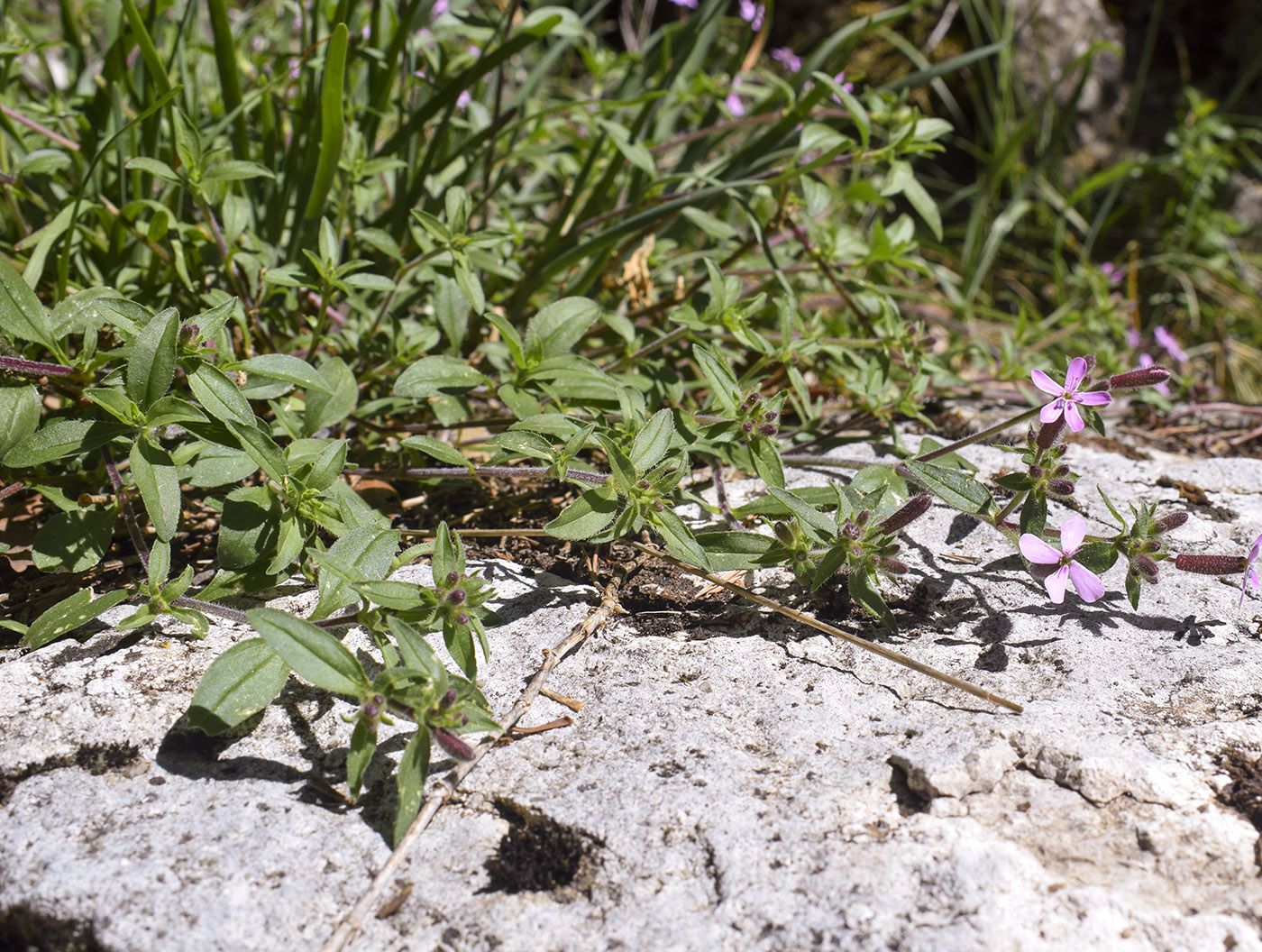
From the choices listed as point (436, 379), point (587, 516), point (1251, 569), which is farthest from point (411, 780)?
point (1251, 569)

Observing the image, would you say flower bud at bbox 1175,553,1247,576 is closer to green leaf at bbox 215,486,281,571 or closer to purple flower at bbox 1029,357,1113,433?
purple flower at bbox 1029,357,1113,433

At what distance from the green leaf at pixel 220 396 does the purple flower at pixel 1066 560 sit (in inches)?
53.8

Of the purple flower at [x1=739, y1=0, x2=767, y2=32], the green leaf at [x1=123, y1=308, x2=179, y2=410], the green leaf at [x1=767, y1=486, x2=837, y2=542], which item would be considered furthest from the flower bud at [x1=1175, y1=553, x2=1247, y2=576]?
the purple flower at [x1=739, y1=0, x2=767, y2=32]

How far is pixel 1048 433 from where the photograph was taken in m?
1.72

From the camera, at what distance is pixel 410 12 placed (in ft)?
7.10

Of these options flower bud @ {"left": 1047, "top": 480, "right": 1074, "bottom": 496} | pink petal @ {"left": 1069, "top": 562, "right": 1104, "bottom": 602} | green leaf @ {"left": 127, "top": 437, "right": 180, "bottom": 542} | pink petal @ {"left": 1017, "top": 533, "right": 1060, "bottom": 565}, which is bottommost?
pink petal @ {"left": 1069, "top": 562, "right": 1104, "bottom": 602}

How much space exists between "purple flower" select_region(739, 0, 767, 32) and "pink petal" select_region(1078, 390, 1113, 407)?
1984 mm

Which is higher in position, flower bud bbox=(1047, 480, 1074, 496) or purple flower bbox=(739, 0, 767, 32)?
purple flower bbox=(739, 0, 767, 32)

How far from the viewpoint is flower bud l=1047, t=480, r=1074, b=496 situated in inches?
65.6

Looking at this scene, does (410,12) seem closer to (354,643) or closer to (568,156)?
(568,156)

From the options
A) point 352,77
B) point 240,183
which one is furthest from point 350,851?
point 352,77

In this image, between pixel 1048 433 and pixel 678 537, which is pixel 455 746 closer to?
pixel 678 537

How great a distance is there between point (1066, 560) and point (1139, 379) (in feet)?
1.42

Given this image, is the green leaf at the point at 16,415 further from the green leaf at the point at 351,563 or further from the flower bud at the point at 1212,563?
the flower bud at the point at 1212,563
